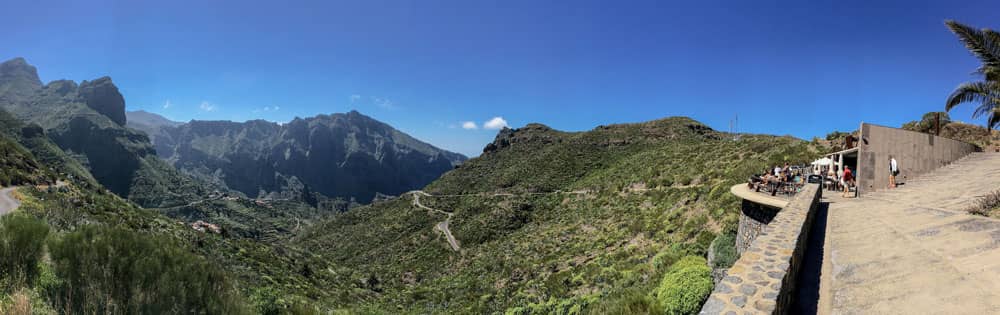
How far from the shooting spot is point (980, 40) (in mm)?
9328

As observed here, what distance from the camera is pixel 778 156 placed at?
80.7 ft

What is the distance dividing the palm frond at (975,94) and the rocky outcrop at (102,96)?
266 metres

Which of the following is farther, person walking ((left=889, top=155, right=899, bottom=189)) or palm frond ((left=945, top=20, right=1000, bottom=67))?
person walking ((left=889, top=155, right=899, bottom=189))

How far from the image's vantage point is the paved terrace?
355 centimetres

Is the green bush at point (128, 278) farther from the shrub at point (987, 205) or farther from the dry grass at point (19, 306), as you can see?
the shrub at point (987, 205)

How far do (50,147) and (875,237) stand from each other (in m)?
151

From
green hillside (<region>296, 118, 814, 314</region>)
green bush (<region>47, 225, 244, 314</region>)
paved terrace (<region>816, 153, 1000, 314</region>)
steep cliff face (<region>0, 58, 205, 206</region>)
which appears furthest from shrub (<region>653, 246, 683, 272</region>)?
steep cliff face (<region>0, 58, 205, 206</region>)

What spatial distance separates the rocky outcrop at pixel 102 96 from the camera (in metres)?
176

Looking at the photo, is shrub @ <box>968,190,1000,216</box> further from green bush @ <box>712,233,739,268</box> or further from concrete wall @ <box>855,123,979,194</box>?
concrete wall @ <box>855,123,979,194</box>

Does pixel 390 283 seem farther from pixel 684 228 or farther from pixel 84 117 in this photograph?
pixel 84 117

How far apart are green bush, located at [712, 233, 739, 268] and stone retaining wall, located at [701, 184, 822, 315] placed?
156 inches

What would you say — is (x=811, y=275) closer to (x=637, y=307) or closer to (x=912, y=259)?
(x=912, y=259)

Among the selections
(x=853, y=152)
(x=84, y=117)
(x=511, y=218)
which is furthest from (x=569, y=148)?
(x=84, y=117)

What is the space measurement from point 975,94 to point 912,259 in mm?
13361
